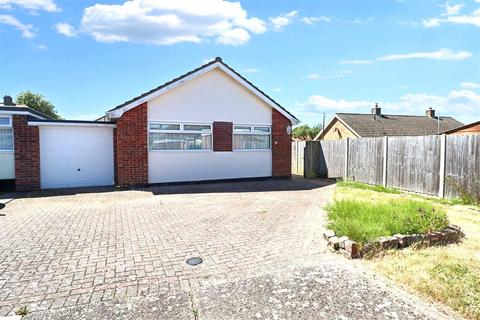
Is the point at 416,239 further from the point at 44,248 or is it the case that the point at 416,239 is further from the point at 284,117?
the point at 284,117

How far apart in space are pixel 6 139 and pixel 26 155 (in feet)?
2.88

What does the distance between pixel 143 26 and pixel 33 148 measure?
658cm

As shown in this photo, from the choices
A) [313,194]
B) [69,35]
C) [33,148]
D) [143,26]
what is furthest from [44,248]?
[69,35]

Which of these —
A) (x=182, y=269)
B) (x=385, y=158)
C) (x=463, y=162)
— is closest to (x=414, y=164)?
(x=385, y=158)

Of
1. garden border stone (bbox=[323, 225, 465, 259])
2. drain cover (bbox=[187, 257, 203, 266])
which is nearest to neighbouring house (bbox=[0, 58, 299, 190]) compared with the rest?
drain cover (bbox=[187, 257, 203, 266])

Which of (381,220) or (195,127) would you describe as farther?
(195,127)

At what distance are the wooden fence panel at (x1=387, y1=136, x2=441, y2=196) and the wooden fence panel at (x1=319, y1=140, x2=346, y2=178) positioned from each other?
125 inches

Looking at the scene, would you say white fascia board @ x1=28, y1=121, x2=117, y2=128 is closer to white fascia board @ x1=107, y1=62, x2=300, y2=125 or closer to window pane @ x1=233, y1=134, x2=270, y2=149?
white fascia board @ x1=107, y1=62, x2=300, y2=125

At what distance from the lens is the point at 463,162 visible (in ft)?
30.8

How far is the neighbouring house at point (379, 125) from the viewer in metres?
29.8

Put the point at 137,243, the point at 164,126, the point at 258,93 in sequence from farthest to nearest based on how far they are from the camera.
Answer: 1. the point at 258,93
2. the point at 164,126
3. the point at 137,243

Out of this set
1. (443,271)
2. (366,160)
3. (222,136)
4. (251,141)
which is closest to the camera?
(443,271)

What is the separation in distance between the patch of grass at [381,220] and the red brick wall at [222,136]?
26.2 feet

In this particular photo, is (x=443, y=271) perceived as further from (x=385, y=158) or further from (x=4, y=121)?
(x=4, y=121)
